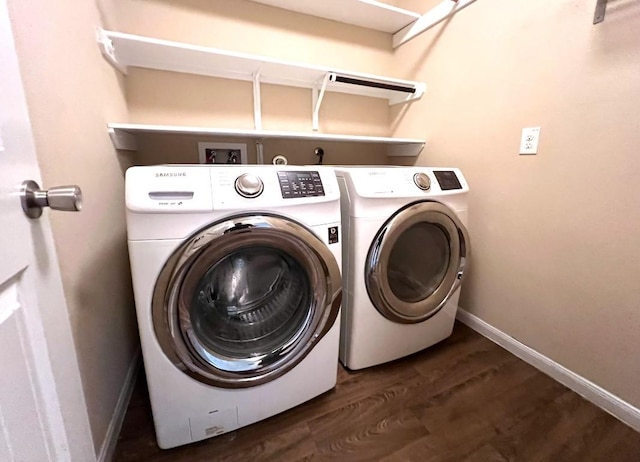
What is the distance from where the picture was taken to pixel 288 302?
1115 millimetres

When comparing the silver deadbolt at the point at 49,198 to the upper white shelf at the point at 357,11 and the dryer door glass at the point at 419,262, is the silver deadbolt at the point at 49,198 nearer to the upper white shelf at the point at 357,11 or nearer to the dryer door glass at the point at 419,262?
the dryer door glass at the point at 419,262

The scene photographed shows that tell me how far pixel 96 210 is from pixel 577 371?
201cm

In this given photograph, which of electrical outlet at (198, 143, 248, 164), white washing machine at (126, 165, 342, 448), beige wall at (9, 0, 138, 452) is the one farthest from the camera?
electrical outlet at (198, 143, 248, 164)

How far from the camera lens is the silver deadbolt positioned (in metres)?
0.44

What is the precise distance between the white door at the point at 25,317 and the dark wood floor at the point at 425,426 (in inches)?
24.7

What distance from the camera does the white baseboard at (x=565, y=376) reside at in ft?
3.59

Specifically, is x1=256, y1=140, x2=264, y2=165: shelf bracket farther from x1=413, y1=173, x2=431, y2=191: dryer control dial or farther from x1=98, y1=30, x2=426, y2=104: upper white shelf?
x1=413, y1=173, x2=431, y2=191: dryer control dial

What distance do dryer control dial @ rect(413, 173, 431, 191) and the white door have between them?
46.7 inches

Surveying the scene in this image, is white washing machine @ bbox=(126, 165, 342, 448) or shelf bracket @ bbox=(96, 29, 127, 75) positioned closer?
white washing machine @ bbox=(126, 165, 342, 448)

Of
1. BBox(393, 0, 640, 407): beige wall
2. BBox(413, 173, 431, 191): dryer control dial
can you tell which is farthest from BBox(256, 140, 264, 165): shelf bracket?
BBox(393, 0, 640, 407): beige wall

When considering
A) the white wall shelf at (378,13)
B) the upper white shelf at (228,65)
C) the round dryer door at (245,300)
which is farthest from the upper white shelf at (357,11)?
the round dryer door at (245,300)

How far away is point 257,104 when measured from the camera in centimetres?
172

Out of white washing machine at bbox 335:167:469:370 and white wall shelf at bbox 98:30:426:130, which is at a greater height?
white wall shelf at bbox 98:30:426:130

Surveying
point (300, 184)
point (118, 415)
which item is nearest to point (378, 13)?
point (300, 184)
